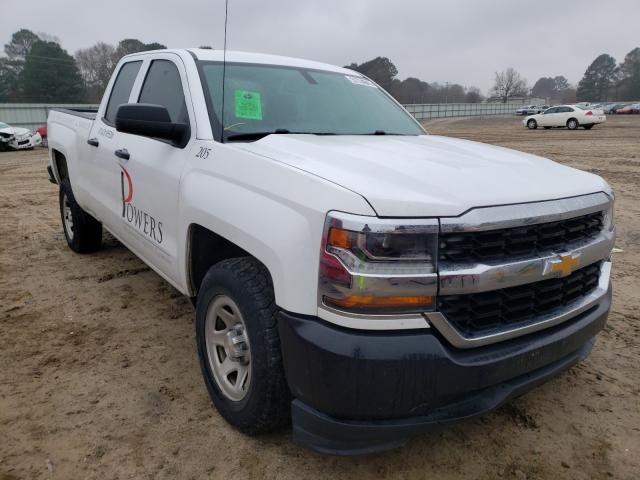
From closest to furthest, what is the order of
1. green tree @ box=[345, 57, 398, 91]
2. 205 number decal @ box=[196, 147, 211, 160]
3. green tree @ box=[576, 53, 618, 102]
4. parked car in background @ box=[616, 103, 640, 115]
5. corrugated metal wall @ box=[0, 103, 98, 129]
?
205 number decal @ box=[196, 147, 211, 160], corrugated metal wall @ box=[0, 103, 98, 129], green tree @ box=[345, 57, 398, 91], parked car in background @ box=[616, 103, 640, 115], green tree @ box=[576, 53, 618, 102]

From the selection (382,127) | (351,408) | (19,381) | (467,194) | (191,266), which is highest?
(382,127)

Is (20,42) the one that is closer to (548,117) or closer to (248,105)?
(548,117)

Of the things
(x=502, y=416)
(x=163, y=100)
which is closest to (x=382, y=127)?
(x=163, y=100)

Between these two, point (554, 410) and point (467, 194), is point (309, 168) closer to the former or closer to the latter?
point (467, 194)

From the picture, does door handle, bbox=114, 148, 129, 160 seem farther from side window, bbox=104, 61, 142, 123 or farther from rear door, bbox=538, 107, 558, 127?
rear door, bbox=538, 107, 558, 127

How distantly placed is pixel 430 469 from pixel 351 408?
689 mm

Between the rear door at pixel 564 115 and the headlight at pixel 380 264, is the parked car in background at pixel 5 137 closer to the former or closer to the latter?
the headlight at pixel 380 264

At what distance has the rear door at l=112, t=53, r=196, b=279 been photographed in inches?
113

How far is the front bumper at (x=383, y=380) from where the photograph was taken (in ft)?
5.85

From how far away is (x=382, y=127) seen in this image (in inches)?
135

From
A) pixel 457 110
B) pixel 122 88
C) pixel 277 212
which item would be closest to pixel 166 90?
pixel 122 88

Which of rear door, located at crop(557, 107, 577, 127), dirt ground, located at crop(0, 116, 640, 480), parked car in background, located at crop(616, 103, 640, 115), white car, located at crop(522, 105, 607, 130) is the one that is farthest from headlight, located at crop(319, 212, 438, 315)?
parked car in background, located at crop(616, 103, 640, 115)

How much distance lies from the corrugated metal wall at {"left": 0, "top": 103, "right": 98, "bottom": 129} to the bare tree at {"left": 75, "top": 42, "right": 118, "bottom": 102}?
10010mm

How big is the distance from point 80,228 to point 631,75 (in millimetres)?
96091
